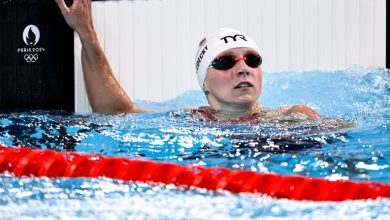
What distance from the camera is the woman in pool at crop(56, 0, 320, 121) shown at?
3471 mm

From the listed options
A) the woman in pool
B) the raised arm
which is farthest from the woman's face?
the raised arm

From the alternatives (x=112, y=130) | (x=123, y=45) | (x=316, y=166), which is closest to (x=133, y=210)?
(x=316, y=166)

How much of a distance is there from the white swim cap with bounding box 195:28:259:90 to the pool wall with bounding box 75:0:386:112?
1.79 meters

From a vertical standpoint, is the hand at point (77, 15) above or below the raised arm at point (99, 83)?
above

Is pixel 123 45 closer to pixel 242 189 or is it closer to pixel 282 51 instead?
pixel 282 51

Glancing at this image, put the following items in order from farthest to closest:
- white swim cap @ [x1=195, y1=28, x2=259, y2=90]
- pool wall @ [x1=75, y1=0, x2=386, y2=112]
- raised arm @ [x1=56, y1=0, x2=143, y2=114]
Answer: pool wall @ [x1=75, y1=0, x2=386, y2=112]
raised arm @ [x1=56, y1=0, x2=143, y2=114]
white swim cap @ [x1=195, y1=28, x2=259, y2=90]

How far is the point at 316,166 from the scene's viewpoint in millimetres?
2455

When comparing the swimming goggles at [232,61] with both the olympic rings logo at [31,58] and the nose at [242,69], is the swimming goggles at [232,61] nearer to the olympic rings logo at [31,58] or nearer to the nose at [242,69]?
the nose at [242,69]

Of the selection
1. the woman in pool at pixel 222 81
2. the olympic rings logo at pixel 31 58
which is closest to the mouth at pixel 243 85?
the woman in pool at pixel 222 81

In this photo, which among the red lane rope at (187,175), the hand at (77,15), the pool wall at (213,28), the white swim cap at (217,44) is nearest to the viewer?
the red lane rope at (187,175)

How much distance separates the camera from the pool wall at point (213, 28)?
5.58m

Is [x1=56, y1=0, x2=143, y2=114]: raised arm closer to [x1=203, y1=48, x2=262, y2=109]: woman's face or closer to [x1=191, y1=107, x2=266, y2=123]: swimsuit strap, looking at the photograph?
[x1=191, y1=107, x2=266, y2=123]: swimsuit strap

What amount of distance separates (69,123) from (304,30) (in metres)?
2.55

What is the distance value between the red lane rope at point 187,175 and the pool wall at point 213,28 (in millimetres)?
3019
